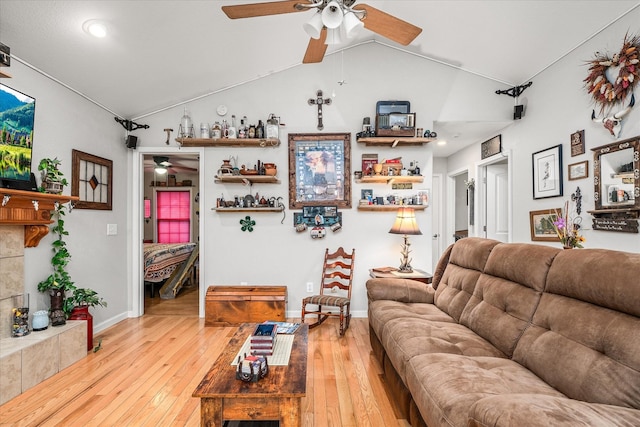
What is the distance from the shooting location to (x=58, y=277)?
2914 millimetres

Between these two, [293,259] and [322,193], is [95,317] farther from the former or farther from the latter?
[322,193]

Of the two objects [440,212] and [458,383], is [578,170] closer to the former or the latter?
[458,383]

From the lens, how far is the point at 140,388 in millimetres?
2332

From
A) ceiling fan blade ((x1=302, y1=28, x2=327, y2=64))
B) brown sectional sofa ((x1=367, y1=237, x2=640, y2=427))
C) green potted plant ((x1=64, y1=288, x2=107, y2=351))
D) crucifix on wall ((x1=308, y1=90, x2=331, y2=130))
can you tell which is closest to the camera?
brown sectional sofa ((x1=367, y1=237, x2=640, y2=427))

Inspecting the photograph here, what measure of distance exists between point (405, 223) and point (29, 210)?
340 centimetres

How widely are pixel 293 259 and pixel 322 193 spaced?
0.89m

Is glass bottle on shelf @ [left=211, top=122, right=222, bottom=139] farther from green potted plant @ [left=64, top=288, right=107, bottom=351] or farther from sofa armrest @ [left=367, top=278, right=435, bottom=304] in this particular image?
sofa armrest @ [left=367, top=278, right=435, bottom=304]

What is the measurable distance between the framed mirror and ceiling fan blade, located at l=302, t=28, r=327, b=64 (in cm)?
235

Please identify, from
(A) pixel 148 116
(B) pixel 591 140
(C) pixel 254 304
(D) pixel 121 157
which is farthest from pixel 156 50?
(B) pixel 591 140

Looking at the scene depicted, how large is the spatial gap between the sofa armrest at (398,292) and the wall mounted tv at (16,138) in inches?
114

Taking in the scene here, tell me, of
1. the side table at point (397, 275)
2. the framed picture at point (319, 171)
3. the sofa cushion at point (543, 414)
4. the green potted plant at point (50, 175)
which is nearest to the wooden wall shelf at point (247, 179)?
the framed picture at point (319, 171)

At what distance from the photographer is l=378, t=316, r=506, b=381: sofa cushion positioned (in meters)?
1.81

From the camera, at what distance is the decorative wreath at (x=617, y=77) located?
236 cm

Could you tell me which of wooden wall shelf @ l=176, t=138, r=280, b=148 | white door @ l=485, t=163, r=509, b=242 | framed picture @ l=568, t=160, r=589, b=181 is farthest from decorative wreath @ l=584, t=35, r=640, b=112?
wooden wall shelf @ l=176, t=138, r=280, b=148
